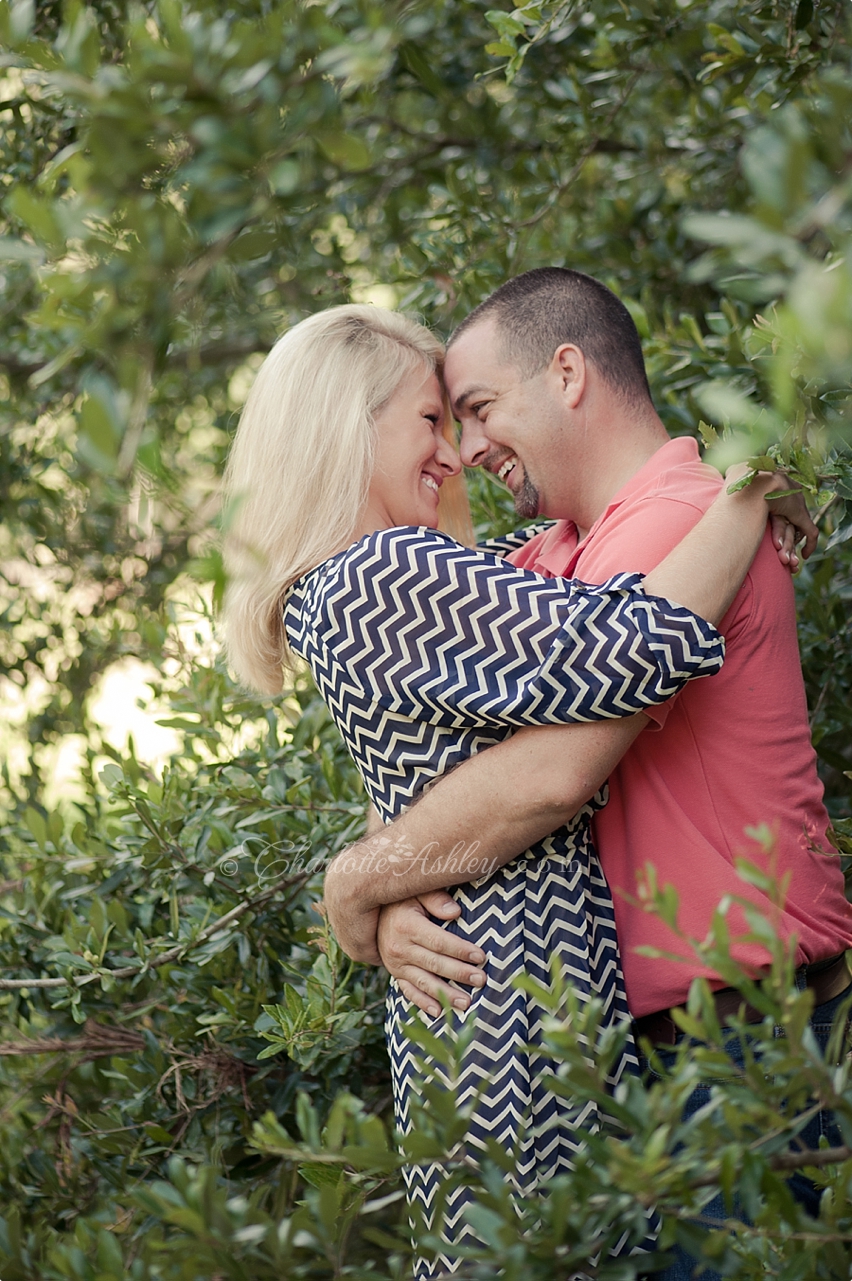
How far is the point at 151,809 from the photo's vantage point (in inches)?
110

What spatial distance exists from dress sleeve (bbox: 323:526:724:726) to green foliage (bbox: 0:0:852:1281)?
35 centimetres

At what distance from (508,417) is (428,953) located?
4.19 feet

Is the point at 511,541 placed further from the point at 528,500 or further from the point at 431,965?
the point at 431,965

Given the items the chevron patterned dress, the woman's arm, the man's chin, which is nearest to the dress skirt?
the chevron patterned dress

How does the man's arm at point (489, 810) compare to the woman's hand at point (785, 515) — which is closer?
the man's arm at point (489, 810)

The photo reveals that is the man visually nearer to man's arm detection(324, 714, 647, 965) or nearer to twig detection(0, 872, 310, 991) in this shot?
man's arm detection(324, 714, 647, 965)

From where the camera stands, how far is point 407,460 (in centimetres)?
250

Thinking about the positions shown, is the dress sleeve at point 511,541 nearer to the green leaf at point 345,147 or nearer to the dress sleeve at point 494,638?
the dress sleeve at point 494,638

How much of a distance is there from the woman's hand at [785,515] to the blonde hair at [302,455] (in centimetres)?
79

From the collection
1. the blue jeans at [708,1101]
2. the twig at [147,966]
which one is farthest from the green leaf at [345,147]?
the twig at [147,966]

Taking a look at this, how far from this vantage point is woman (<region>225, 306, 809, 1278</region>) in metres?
1.82

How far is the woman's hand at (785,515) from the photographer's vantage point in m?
2.04

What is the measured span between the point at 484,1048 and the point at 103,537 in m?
3.71

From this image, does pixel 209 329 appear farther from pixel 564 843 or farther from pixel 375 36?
pixel 375 36
